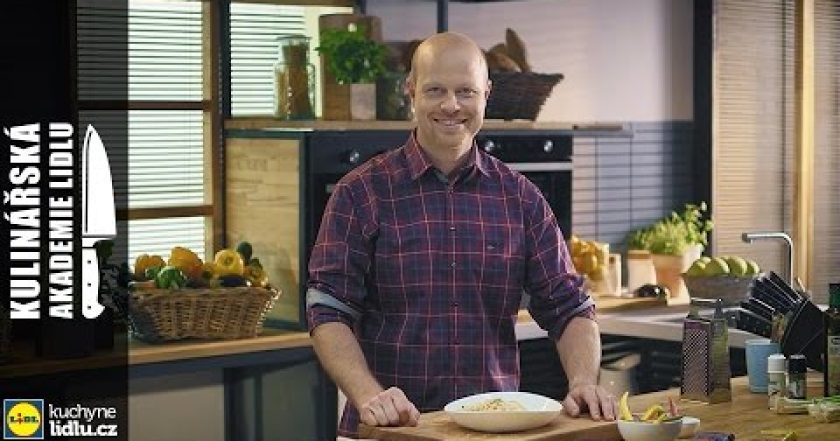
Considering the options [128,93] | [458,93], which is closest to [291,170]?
[128,93]

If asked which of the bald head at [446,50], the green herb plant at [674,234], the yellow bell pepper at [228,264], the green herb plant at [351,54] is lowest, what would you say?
the yellow bell pepper at [228,264]

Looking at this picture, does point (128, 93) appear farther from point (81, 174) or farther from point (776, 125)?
point (776, 125)

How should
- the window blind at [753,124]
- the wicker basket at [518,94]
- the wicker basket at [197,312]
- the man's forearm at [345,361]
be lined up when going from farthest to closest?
the window blind at [753,124] < the wicker basket at [518,94] < the wicker basket at [197,312] < the man's forearm at [345,361]

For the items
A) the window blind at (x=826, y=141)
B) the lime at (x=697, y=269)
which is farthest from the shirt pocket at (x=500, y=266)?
the window blind at (x=826, y=141)

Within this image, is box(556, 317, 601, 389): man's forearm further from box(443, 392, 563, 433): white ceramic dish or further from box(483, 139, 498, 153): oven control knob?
box(483, 139, 498, 153): oven control knob

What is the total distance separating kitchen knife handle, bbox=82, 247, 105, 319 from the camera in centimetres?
480

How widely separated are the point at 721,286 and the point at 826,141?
1.72 meters

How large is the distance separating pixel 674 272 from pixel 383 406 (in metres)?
3.48

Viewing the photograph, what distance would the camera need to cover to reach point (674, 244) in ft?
21.2

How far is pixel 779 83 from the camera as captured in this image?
723 cm

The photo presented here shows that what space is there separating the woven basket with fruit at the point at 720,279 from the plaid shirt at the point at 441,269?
2322mm

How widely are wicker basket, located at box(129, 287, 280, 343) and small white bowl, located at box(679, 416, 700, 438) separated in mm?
2193

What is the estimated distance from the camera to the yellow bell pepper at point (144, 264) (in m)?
5.03

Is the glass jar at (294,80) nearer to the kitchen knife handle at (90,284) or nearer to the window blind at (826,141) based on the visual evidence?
the kitchen knife handle at (90,284)
